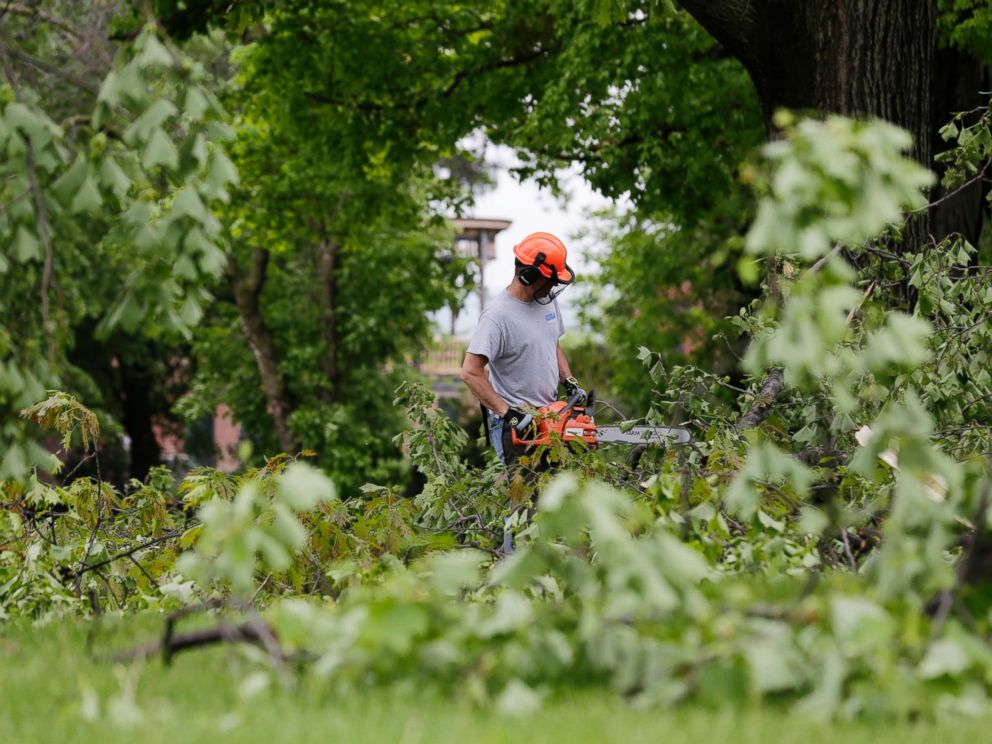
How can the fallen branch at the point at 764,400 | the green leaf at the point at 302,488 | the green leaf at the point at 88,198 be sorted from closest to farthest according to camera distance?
the green leaf at the point at 302,488
the green leaf at the point at 88,198
the fallen branch at the point at 764,400

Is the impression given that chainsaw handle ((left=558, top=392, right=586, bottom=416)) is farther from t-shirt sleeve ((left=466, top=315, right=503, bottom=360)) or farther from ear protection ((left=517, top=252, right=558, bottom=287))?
ear protection ((left=517, top=252, right=558, bottom=287))

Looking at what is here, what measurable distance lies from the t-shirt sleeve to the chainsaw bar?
0.75m

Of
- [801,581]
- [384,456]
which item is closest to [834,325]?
[801,581]

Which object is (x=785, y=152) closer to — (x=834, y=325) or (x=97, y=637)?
(x=834, y=325)

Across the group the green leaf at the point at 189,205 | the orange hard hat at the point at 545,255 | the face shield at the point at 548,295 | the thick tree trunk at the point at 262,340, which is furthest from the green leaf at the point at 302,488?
the thick tree trunk at the point at 262,340

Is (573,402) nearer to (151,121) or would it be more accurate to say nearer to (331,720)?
(151,121)

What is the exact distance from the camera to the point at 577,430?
277 inches

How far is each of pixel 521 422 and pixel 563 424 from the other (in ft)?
1.00

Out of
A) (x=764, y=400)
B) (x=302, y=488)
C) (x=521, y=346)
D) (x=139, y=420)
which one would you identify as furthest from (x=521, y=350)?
(x=139, y=420)

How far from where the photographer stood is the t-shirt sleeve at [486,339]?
733 centimetres

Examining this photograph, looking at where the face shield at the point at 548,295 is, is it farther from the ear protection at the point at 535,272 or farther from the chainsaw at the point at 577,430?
the chainsaw at the point at 577,430

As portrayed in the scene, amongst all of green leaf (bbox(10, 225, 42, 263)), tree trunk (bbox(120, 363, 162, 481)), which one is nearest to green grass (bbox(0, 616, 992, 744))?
green leaf (bbox(10, 225, 42, 263))

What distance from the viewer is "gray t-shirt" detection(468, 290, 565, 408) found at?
749 cm

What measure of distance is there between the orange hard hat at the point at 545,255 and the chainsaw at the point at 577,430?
2.26ft
